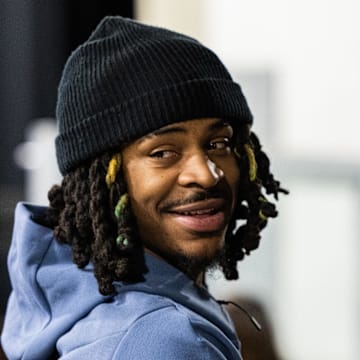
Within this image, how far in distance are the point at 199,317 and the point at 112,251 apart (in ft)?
0.56

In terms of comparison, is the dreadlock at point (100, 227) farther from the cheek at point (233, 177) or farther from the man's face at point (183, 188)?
the cheek at point (233, 177)

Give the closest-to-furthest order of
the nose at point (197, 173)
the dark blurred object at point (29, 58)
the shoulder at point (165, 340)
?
the shoulder at point (165, 340) < the nose at point (197, 173) < the dark blurred object at point (29, 58)

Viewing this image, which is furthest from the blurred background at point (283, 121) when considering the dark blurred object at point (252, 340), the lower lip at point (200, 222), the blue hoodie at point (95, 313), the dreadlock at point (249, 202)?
the lower lip at point (200, 222)

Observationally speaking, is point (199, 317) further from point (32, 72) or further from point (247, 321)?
point (32, 72)

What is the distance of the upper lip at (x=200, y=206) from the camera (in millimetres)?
1675

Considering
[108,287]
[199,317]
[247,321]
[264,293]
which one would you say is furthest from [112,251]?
[264,293]

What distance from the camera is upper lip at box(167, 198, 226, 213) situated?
5.49 ft

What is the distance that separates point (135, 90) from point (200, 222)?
0.76ft

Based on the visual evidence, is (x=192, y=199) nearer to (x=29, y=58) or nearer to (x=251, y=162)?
(x=251, y=162)

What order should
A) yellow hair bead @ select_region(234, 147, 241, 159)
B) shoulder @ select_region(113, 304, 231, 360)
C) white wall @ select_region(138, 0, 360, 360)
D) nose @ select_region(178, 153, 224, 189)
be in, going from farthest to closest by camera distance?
white wall @ select_region(138, 0, 360, 360) → yellow hair bead @ select_region(234, 147, 241, 159) → nose @ select_region(178, 153, 224, 189) → shoulder @ select_region(113, 304, 231, 360)

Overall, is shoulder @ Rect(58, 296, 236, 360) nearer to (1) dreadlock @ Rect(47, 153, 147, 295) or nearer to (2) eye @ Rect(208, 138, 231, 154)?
(1) dreadlock @ Rect(47, 153, 147, 295)

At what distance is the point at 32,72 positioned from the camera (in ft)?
16.8

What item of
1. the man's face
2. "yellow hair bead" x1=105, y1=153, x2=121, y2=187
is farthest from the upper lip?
"yellow hair bead" x1=105, y1=153, x2=121, y2=187

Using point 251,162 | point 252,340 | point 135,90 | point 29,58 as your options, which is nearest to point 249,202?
point 251,162
